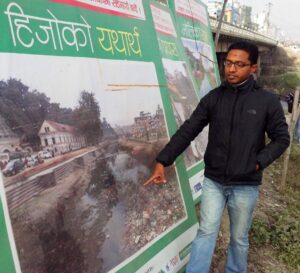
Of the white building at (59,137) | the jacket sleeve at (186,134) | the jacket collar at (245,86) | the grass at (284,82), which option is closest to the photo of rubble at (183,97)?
the jacket sleeve at (186,134)

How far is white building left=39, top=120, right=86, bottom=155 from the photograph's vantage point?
209 cm

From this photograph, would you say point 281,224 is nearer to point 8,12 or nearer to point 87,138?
point 87,138

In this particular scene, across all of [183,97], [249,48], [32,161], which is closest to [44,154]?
[32,161]

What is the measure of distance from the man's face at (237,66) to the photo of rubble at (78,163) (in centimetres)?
69

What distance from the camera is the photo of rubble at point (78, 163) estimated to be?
1930 millimetres

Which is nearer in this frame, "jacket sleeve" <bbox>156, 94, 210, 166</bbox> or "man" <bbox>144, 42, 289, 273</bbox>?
"man" <bbox>144, 42, 289, 273</bbox>

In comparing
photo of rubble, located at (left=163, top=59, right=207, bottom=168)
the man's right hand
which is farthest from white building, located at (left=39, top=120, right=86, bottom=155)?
photo of rubble, located at (left=163, top=59, right=207, bottom=168)

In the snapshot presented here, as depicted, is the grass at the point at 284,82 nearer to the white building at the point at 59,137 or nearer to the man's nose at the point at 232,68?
the man's nose at the point at 232,68

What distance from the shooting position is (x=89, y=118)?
2422 mm

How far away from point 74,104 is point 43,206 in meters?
0.62

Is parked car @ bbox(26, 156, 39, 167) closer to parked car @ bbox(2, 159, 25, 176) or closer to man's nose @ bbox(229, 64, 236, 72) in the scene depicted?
parked car @ bbox(2, 159, 25, 176)

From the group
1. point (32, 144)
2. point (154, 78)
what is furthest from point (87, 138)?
point (154, 78)

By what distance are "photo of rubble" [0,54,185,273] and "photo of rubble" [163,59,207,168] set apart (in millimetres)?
1043

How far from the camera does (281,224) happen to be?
473 centimetres
